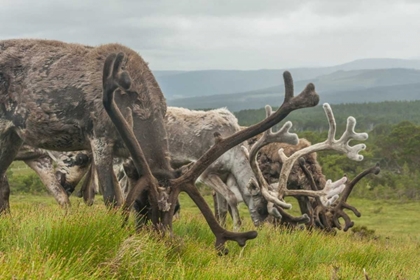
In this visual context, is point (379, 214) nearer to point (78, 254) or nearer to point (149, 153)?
point (149, 153)

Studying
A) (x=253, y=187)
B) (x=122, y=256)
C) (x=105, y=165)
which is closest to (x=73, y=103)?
(x=105, y=165)

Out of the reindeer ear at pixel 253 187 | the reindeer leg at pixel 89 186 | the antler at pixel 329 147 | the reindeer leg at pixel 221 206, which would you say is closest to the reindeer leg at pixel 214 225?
the reindeer ear at pixel 253 187

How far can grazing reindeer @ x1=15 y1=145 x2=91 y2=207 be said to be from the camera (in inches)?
421

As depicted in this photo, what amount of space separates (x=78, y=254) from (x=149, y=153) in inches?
101

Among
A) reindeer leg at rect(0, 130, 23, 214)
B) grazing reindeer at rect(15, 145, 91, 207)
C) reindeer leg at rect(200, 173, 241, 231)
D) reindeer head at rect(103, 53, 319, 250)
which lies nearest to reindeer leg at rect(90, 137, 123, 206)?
reindeer head at rect(103, 53, 319, 250)

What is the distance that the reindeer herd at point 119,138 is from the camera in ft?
18.2

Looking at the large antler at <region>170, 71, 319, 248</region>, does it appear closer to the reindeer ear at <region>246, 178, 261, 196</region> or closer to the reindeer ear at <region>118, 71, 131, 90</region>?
the reindeer ear at <region>118, 71, 131, 90</region>

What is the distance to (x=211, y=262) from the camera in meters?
4.93

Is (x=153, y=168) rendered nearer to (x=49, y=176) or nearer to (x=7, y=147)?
(x=7, y=147)

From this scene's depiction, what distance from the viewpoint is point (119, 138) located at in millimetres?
6574

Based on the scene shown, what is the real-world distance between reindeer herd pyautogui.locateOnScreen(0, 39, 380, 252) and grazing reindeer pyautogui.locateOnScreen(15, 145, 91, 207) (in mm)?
19

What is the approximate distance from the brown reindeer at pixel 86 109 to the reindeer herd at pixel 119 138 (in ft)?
0.04

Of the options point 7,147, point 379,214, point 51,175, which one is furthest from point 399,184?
point 7,147

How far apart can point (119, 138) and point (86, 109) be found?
0.63m
